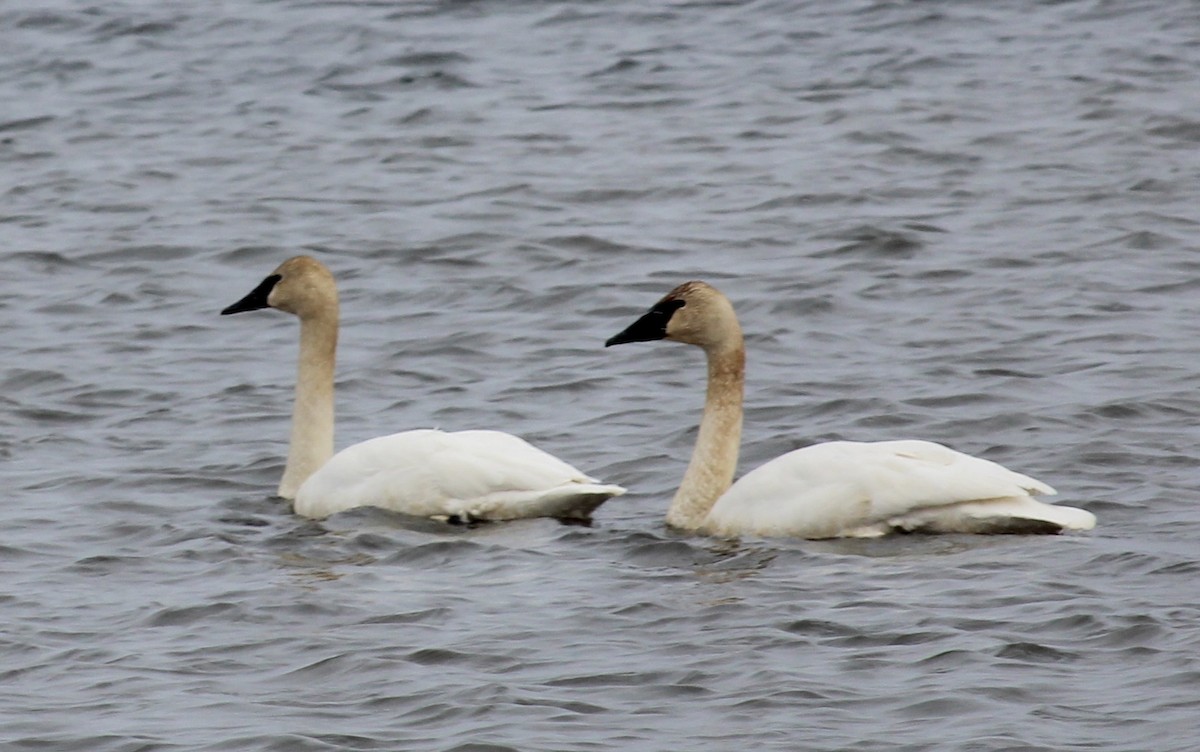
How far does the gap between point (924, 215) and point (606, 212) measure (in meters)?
2.11

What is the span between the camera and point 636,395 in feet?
37.6

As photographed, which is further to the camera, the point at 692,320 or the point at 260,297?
the point at 260,297

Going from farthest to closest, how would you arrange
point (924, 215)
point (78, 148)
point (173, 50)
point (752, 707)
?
point (173, 50) < point (78, 148) < point (924, 215) < point (752, 707)

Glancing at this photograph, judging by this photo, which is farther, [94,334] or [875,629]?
[94,334]

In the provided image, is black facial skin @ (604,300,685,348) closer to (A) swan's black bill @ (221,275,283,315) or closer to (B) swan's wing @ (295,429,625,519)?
(B) swan's wing @ (295,429,625,519)

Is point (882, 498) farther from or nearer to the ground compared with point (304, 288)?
nearer to the ground

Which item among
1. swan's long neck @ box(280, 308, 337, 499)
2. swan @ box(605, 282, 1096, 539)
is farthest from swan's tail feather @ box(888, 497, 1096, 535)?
swan's long neck @ box(280, 308, 337, 499)

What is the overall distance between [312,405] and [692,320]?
181 centimetres

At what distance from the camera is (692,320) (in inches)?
369

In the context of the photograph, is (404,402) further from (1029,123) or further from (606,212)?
(1029,123)

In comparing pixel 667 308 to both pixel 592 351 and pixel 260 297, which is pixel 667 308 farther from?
pixel 592 351

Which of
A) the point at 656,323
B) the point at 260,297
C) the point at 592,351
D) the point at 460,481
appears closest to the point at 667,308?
the point at 656,323

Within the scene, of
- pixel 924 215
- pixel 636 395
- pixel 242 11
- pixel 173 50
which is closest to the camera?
pixel 636 395

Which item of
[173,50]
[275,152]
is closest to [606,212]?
[275,152]
